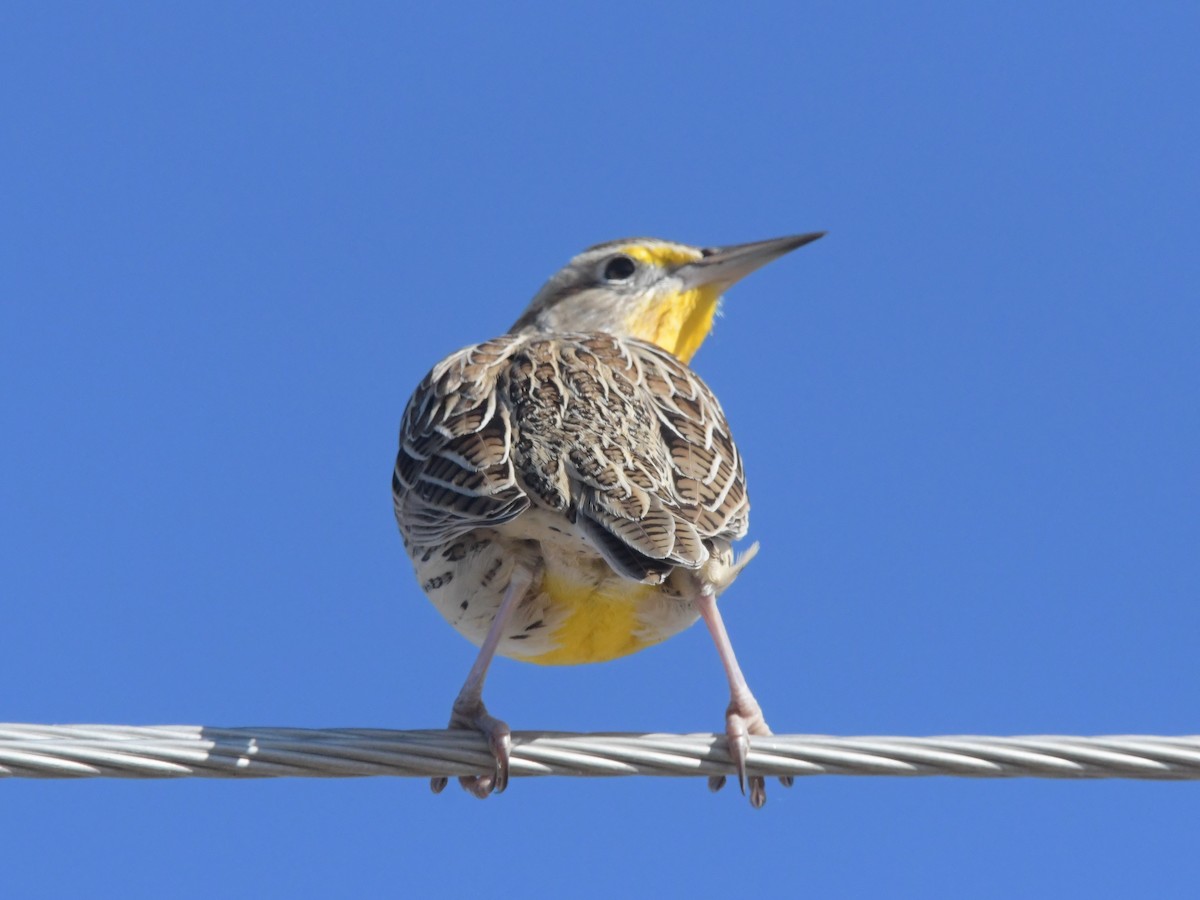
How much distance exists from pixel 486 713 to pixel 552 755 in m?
1.40

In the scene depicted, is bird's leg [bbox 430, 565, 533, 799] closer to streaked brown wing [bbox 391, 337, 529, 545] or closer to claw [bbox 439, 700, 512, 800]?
claw [bbox 439, 700, 512, 800]

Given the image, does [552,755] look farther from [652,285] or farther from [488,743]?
[652,285]

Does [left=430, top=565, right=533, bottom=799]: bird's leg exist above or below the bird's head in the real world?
below

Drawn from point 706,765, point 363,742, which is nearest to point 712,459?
point 706,765

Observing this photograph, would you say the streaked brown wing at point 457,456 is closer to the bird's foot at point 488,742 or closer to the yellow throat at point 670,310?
the bird's foot at point 488,742

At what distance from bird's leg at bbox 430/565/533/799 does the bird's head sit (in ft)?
15.6

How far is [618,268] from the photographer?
13703mm

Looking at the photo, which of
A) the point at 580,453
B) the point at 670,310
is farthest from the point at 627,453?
the point at 670,310

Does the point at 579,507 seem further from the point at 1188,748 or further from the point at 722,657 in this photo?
the point at 1188,748

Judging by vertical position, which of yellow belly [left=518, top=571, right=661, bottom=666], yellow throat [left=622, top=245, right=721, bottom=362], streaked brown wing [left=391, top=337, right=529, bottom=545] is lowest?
yellow belly [left=518, top=571, right=661, bottom=666]

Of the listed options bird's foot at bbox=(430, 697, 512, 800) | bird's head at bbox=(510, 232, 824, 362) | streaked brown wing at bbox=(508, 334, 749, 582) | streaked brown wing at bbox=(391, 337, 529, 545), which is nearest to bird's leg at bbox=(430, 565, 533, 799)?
A: bird's foot at bbox=(430, 697, 512, 800)

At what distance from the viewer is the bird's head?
1359cm

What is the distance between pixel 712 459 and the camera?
9.16 meters

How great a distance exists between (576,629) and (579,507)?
1338 millimetres
